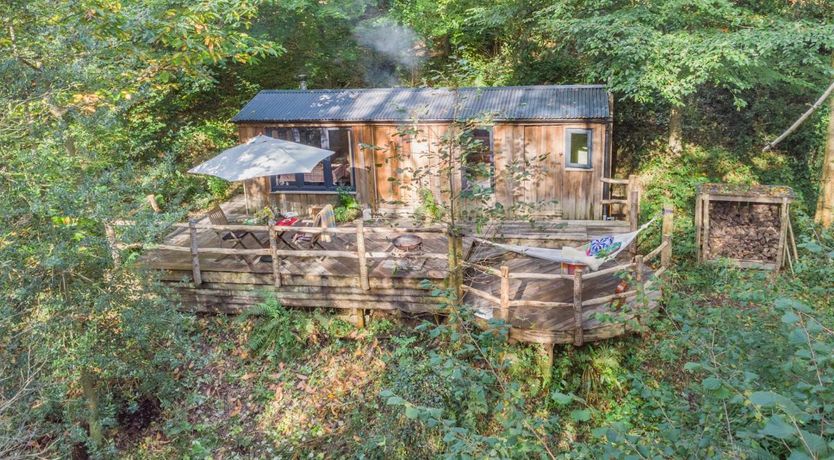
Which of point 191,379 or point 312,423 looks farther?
point 191,379

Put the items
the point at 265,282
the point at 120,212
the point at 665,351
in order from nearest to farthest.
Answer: the point at 665,351 → the point at 120,212 → the point at 265,282

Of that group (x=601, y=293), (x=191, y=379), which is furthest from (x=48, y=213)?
(x=601, y=293)

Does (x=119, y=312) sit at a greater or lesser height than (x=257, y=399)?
greater

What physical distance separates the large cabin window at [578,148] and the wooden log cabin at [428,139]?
18 mm

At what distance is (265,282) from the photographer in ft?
26.1

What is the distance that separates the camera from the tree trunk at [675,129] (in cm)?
1239

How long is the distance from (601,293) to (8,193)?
658cm

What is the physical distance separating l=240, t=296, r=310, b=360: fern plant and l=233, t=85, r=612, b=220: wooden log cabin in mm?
2968

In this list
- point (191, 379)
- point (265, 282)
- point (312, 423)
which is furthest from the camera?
point (265, 282)

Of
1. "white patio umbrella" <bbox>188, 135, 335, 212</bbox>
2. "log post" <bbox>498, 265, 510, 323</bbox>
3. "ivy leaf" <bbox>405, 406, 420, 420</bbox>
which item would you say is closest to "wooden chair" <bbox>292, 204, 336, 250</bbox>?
"white patio umbrella" <bbox>188, 135, 335, 212</bbox>

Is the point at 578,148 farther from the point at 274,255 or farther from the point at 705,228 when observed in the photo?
the point at 274,255

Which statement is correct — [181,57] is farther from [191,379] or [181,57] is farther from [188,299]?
[191,379]

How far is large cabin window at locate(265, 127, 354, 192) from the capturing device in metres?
10.9

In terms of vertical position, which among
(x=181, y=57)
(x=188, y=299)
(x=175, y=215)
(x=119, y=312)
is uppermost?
→ (x=181, y=57)
